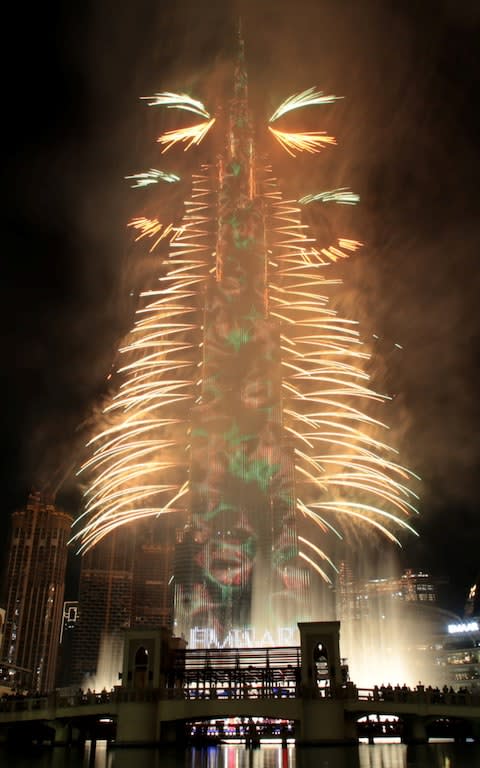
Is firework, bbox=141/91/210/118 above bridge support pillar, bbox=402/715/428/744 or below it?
above

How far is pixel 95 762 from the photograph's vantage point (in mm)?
37750

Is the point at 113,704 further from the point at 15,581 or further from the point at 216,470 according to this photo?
the point at 15,581

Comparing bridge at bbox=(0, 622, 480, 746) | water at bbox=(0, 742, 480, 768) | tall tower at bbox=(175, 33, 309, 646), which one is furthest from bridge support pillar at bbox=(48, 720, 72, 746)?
tall tower at bbox=(175, 33, 309, 646)

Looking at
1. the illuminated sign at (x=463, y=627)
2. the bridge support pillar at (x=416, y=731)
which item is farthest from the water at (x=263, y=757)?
the illuminated sign at (x=463, y=627)

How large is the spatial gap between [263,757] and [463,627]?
9794 centimetres

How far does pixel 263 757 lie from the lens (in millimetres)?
40312

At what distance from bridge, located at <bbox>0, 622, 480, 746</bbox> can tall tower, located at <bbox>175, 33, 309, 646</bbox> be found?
110ft

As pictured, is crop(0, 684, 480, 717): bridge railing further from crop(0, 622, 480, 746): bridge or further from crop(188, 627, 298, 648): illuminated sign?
crop(188, 627, 298, 648): illuminated sign

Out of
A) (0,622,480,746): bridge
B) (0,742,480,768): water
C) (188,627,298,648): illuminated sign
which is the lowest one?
(0,742,480,768): water

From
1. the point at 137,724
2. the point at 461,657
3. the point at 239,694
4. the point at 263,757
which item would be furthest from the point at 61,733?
the point at 461,657

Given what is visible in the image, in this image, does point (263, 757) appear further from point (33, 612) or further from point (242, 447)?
point (33, 612)

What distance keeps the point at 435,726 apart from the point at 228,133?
6404 centimetres

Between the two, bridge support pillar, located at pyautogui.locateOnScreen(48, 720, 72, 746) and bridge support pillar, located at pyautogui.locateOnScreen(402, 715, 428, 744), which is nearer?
bridge support pillar, located at pyautogui.locateOnScreen(402, 715, 428, 744)

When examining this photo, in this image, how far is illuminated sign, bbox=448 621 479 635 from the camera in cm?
12570
